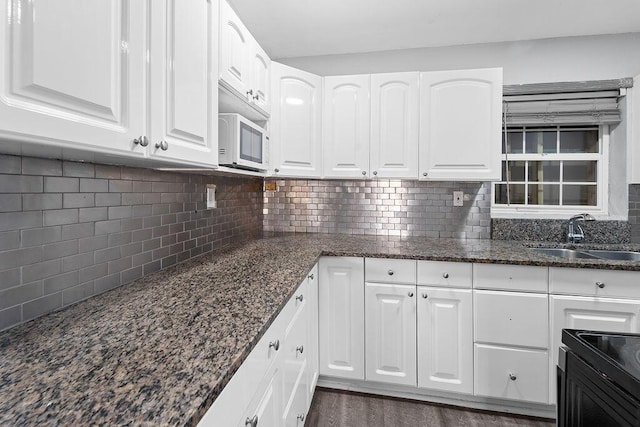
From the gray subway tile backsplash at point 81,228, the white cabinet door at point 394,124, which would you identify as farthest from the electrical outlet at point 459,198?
the gray subway tile backsplash at point 81,228

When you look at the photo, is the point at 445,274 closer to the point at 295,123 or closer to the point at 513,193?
the point at 513,193

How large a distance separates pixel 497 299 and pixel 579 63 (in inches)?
73.4

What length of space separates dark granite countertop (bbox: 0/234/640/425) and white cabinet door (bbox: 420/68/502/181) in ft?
4.21

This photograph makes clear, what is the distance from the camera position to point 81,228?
1118 millimetres

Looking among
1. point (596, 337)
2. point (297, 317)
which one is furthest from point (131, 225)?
point (596, 337)

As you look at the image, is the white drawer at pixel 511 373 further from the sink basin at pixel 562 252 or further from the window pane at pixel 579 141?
the window pane at pixel 579 141

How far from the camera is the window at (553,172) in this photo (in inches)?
98.3

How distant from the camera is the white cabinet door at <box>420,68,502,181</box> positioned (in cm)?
215

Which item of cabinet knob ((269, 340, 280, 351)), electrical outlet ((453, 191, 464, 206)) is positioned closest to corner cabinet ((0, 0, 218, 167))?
cabinet knob ((269, 340, 280, 351))

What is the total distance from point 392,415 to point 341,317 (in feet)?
1.96

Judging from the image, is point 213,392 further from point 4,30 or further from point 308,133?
point 308,133

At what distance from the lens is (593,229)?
7.73 feet

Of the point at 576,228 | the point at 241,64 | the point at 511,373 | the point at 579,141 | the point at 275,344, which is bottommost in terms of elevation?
the point at 511,373

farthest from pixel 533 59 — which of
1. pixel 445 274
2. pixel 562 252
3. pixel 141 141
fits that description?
pixel 141 141
